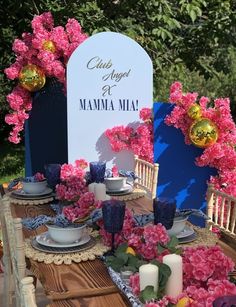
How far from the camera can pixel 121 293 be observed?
5.09ft

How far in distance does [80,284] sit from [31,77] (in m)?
2.36

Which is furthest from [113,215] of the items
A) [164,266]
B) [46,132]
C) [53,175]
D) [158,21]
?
[158,21]

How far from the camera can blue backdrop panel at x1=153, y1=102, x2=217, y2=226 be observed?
345 cm

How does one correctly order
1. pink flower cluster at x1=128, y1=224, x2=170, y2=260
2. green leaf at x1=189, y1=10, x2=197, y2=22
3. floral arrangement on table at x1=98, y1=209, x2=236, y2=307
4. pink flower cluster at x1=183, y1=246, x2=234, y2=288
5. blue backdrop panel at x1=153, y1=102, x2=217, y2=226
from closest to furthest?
floral arrangement on table at x1=98, y1=209, x2=236, y2=307, pink flower cluster at x1=183, y1=246, x2=234, y2=288, pink flower cluster at x1=128, y1=224, x2=170, y2=260, blue backdrop panel at x1=153, y1=102, x2=217, y2=226, green leaf at x1=189, y1=10, x2=197, y2=22

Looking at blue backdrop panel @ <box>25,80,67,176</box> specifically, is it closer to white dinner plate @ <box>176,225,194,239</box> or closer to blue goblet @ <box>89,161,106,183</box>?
blue goblet @ <box>89,161,106,183</box>

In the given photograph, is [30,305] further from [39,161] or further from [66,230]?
[39,161]

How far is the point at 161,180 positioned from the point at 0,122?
288 inches

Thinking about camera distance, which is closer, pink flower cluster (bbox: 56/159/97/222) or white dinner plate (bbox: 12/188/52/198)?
pink flower cluster (bbox: 56/159/97/222)

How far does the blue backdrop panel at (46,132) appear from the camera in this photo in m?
4.17

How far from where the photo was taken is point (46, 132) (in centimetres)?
425

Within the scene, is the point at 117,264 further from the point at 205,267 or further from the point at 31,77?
the point at 31,77

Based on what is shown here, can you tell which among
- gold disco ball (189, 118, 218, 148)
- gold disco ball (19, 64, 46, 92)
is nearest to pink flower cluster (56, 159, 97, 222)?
gold disco ball (189, 118, 218, 148)

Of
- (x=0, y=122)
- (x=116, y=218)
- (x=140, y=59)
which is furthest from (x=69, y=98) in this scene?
(x=0, y=122)

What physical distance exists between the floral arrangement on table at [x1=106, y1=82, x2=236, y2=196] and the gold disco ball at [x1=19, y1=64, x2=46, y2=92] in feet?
2.66
